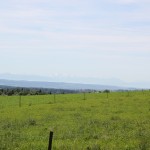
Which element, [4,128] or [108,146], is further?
[4,128]

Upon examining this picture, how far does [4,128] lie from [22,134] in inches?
176

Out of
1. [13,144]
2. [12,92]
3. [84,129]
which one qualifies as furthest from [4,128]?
[12,92]

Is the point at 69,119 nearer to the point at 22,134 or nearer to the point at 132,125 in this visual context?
the point at 132,125

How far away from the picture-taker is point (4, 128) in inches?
1308

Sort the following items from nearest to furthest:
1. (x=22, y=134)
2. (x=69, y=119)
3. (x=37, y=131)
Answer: (x=22, y=134)
(x=37, y=131)
(x=69, y=119)

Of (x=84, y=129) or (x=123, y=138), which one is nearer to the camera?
(x=123, y=138)

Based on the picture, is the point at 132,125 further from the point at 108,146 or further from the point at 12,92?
the point at 12,92

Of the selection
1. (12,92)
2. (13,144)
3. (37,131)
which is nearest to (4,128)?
(37,131)

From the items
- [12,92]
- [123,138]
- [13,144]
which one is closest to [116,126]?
[123,138]

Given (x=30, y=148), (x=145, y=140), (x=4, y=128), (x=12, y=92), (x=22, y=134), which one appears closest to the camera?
(x=30, y=148)

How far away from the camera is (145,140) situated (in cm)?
2566

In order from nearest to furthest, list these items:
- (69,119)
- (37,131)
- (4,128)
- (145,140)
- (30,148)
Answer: (30,148) < (145,140) < (37,131) < (4,128) < (69,119)

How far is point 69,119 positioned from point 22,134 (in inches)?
451

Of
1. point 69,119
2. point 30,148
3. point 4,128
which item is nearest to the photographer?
point 30,148
